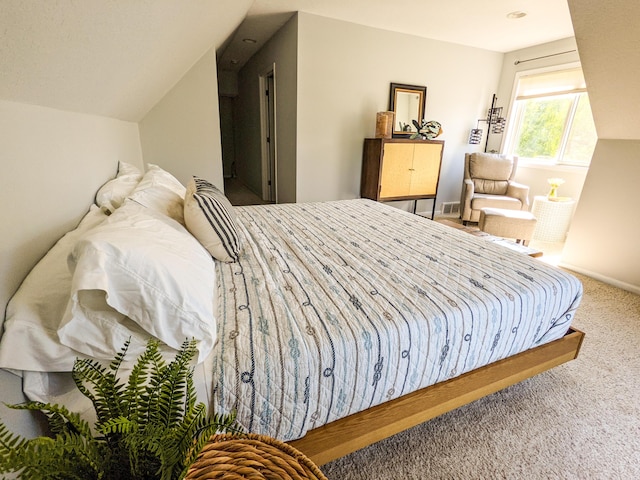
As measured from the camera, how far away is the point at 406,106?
161 inches

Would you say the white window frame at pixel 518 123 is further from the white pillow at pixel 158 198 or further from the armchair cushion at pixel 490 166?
the white pillow at pixel 158 198

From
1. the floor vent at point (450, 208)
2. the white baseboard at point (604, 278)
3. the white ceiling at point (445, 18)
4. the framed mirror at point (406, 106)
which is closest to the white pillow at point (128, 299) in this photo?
the white ceiling at point (445, 18)

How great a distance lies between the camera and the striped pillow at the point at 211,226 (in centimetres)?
131

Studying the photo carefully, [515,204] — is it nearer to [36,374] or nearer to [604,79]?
[604,79]

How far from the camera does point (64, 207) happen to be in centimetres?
110

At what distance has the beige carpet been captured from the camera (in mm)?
1126

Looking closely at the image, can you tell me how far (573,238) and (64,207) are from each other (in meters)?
3.82

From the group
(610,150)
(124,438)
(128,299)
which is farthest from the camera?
(610,150)

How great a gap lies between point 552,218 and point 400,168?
1.85m

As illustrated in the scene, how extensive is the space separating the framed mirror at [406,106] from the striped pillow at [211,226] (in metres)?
3.30

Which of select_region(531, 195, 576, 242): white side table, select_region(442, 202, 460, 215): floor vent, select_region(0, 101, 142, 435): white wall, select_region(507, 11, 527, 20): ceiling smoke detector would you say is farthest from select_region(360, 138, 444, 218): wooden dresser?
select_region(0, 101, 142, 435): white wall

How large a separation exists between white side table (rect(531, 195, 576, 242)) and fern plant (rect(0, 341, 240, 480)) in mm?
4161

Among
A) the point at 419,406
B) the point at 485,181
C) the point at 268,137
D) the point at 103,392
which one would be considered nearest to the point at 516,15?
the point at 485,181

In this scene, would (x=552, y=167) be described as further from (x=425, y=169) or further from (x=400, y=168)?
(x=400, y=168)
